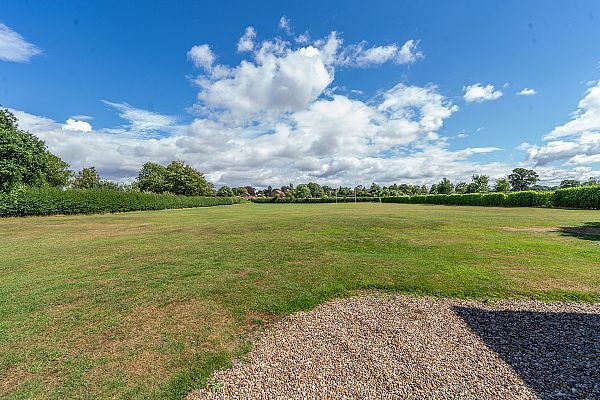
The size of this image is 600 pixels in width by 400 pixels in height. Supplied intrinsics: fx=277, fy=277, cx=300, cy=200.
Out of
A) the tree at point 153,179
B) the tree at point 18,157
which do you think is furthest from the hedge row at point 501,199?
the tree at point 153,179

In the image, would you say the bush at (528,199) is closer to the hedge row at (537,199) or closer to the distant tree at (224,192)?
the hedge row at (537,199)

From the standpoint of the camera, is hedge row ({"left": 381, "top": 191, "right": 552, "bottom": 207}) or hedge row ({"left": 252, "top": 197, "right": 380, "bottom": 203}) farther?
hedge row ({"left": 252, "top": 197, "right": 380, "bottom": 203})

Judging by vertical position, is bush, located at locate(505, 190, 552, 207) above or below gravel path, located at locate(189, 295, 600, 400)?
above

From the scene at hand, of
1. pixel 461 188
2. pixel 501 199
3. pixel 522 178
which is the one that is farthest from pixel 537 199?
pixel 522 178

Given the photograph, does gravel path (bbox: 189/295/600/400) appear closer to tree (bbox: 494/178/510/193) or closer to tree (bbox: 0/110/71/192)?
tree (bbox: 0/110/71/192)

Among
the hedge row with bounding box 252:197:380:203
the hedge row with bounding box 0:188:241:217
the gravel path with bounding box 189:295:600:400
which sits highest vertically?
the hedge row with bounding box 0:188:241:217

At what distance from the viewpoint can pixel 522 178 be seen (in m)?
91.3

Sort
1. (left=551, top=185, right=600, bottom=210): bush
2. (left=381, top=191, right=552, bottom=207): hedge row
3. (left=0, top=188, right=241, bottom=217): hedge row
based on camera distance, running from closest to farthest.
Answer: (left=0, top=188, right=241, bottom=217): hedge row < (left=551, top=185, right=600, bottom=210): bush < (left=381, top=191, right=552, bottom=207): hedge row

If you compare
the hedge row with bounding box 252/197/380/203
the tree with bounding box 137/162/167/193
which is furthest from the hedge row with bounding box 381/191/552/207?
the tree with bounding box 137/162/167/193

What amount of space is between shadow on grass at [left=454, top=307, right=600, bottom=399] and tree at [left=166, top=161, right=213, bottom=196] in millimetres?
79242

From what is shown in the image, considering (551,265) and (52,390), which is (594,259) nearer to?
(551,265)

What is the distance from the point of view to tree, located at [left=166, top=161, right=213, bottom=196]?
7525 centimetres

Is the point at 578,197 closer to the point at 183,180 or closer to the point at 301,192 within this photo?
the point at 183,180

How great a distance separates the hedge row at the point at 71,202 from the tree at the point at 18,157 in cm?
144
